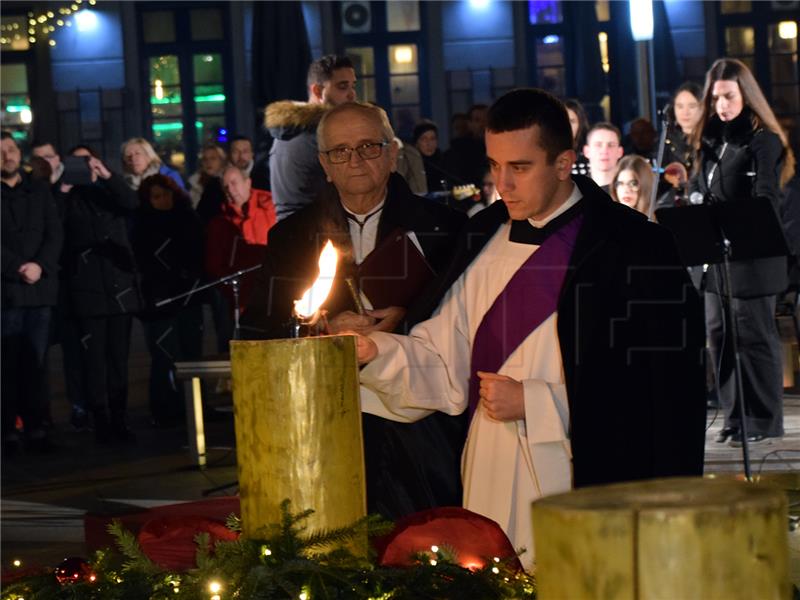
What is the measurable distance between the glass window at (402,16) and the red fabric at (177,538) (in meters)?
22.8

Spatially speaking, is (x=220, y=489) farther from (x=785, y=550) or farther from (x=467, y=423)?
(x=785, y=550)

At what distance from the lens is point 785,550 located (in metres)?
A: 1.13

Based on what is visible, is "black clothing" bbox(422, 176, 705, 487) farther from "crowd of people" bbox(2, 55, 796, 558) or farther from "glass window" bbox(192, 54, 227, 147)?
"glass window" bbox(192, 54, 227, 147)

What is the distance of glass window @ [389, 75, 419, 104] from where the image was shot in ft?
79.6

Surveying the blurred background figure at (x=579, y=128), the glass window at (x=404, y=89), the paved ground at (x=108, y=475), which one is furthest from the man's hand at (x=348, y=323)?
the glass window at (x=404, y=89)

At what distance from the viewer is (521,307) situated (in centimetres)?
327

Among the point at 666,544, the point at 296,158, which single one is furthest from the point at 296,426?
the point at 296,158

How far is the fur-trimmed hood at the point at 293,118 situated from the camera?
6.70 m

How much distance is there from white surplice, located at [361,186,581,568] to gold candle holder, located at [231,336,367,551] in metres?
1.34

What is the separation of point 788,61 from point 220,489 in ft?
57.5

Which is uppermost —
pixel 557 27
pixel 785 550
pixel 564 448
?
pixel 557 27

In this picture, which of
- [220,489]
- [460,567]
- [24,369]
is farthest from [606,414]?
[24,369]

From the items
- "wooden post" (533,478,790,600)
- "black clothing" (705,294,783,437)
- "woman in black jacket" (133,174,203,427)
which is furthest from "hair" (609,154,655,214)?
"wooden post" (533,478,790,600)

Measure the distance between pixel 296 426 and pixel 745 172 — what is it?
741 centimetres
